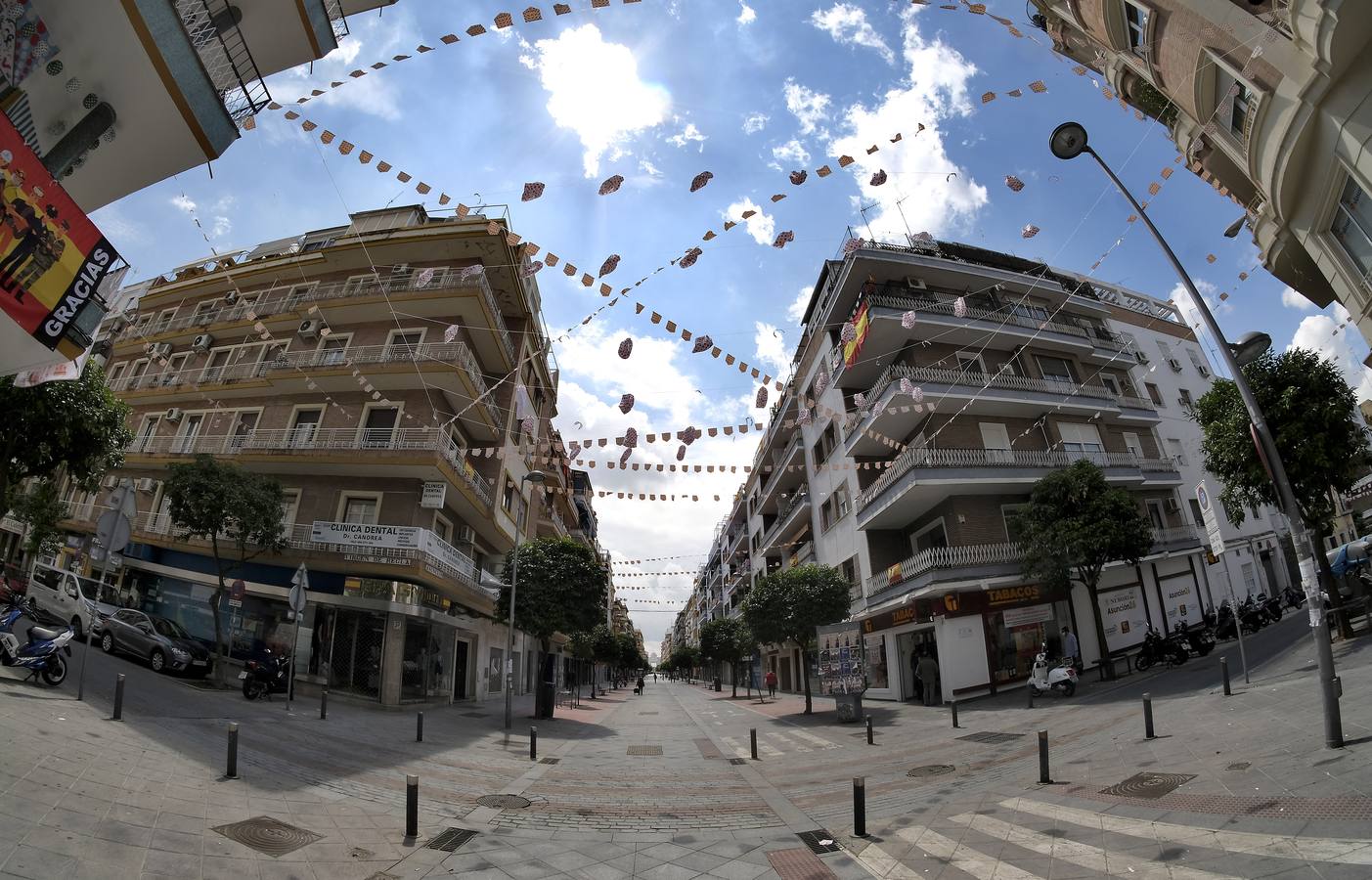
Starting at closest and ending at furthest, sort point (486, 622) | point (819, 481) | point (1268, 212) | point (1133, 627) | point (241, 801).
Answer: point (241, 801)
point (1268, 212)
point (1133, 627)
point (486, 622)
point (819, 481)

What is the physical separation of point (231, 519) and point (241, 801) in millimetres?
13685

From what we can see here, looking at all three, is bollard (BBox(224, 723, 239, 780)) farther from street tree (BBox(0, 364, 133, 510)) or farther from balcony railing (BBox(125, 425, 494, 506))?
balcony railing (BBox(125, 425, 494, 506))

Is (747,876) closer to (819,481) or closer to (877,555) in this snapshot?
(877,555)

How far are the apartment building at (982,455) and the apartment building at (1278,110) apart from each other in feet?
21.7

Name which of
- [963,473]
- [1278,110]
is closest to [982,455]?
[963,473]

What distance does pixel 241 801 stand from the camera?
6.25 meters

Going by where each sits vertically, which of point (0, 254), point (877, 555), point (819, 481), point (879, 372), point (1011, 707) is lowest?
point (1011, 707)

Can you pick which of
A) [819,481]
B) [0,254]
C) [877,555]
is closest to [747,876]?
[0,254]

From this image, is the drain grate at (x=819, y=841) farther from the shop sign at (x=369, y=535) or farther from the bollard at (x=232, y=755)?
the shop sign at (x=369, y=535)

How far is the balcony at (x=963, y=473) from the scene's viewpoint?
2039cm

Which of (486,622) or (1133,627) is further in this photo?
(486,622)

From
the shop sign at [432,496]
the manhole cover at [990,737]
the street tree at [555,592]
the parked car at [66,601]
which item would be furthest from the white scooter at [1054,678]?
the parked car at [66,601]

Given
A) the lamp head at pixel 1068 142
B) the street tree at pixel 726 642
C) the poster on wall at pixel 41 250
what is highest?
the lamp head at pixel 1068 142

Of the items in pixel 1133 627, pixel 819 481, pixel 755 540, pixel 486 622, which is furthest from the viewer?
pixel 755 540
